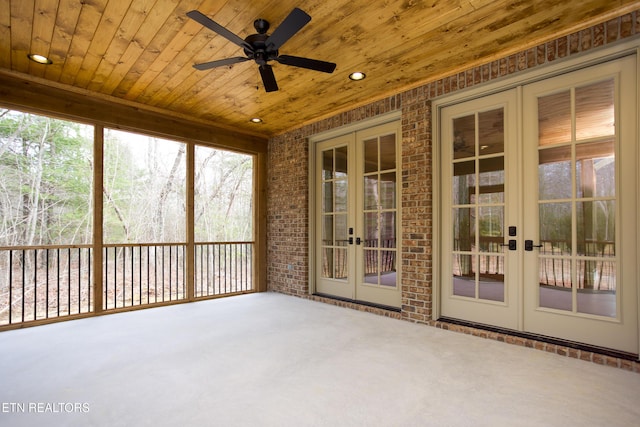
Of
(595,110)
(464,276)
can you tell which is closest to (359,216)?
(464,276)

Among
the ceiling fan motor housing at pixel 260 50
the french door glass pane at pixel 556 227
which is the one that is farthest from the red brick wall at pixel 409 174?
the ceiling fan motor housing at pixel 260 50

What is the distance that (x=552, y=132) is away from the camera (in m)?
2.89

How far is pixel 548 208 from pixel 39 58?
16.1 ft

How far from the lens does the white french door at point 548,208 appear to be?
2.53 m

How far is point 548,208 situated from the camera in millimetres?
2891

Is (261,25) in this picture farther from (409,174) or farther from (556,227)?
(556,227)

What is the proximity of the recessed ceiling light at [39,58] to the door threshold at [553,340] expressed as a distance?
470 cm

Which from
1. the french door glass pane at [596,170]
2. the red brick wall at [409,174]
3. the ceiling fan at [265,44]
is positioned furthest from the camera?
the red brick wall at [409,174]

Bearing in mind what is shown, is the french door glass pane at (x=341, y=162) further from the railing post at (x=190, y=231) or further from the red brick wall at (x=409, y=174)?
the railing post at (x=190, y=231)

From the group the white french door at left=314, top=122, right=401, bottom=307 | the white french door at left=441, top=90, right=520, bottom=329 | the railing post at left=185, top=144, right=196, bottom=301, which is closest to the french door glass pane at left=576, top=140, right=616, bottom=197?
the white french door at left=441, top=90, right=520, bottom=329

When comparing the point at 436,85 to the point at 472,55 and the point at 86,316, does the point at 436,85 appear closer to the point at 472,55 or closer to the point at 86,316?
the point at 472,55

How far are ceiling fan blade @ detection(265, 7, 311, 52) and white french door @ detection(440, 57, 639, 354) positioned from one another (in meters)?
2.10

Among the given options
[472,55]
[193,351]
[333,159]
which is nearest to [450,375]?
[193,351]

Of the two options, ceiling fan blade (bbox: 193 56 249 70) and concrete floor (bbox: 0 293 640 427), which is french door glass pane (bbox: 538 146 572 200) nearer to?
concrete floor (bbox: 0 293 640 427)
